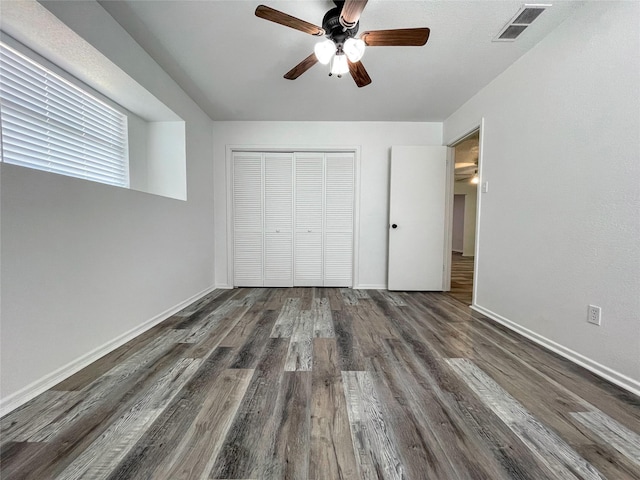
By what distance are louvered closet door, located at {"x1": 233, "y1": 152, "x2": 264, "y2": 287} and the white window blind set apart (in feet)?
4.69

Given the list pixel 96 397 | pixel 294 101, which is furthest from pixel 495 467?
pixel 294 101

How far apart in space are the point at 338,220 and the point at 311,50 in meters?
2.04

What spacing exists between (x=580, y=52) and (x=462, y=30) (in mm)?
773

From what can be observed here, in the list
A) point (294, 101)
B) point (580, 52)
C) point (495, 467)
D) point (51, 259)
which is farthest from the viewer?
point (294, 101)

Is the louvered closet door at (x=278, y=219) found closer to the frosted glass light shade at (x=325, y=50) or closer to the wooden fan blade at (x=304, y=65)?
the wooden fan blade at (x=304, y=65)

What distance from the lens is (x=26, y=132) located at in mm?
1450

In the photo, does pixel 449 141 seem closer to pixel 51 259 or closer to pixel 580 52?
pixel 580 52

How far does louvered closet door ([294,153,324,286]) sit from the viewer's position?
3.45m

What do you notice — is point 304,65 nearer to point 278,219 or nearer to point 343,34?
point 343,34

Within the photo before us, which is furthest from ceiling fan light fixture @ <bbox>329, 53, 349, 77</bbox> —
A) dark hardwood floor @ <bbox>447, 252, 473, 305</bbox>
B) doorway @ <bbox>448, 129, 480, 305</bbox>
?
doorway @ <bbox>448, 129, 480, 305</bbox>

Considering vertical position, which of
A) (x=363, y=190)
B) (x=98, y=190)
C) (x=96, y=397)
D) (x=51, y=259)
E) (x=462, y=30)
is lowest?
(x=96, y=397)

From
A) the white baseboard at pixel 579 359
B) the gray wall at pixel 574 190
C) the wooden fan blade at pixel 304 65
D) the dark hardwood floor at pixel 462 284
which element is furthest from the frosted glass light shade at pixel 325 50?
the dark hardwood floor at pixel 462 284

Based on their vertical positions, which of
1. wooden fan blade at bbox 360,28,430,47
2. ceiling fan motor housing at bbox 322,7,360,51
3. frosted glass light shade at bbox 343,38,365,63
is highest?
ceiling fan motor housing at bbox 322,7,360,51

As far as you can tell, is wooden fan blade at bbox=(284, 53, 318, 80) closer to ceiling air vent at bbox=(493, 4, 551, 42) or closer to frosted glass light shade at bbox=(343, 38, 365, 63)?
frosted glass light shade at bbox=(343, 38, 365, 63)
